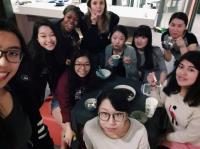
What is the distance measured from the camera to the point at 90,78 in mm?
1866

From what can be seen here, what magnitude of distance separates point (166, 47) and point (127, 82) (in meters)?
0.92

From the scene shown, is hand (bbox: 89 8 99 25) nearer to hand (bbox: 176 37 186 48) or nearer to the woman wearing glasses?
hand (bbox: 176 37 186 48)

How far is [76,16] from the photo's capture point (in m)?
2.29

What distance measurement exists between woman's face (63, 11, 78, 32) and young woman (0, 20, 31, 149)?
4.72ft

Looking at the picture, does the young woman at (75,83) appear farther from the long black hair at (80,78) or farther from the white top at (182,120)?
the white top at (182,120)

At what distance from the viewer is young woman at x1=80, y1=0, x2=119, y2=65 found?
2.45 m

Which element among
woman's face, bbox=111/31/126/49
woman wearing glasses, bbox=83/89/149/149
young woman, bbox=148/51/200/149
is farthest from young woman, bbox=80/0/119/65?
woman wearing glasses, bbox=83/89/149/149

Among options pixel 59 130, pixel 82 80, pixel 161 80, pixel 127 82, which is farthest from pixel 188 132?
pixel 59 130

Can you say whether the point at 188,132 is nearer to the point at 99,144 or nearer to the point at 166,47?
the point at 99,144

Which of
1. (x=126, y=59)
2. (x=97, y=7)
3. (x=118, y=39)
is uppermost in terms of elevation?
(x=97, y=7)

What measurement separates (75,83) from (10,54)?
3.48 feet

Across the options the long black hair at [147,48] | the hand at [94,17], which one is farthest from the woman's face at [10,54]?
the hand at [94,17]

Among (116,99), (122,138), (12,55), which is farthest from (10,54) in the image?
(122,138)

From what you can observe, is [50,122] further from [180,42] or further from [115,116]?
[180,42]
